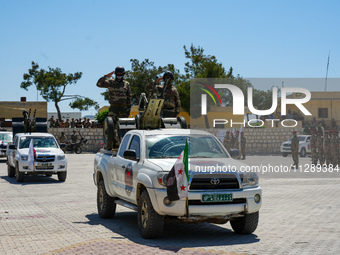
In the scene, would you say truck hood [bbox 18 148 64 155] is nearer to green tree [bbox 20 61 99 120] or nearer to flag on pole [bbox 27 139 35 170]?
flag on pole [bbox 27 139 35 170]

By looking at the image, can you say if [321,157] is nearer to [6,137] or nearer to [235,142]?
[235,142]

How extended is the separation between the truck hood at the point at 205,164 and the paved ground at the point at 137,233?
3.64 feet

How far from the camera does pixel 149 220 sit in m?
8.74

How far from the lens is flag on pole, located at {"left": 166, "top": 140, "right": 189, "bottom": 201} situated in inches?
331

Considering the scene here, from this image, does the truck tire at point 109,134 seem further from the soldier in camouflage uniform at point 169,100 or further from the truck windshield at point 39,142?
the truck windshield at point 39,142

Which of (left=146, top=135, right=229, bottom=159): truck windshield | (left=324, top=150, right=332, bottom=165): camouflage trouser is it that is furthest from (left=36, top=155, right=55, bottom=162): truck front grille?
(left=324, top=150, right=332, bottom=165): camouflage trouser

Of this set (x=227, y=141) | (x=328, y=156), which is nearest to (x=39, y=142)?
(x=328, y=156)

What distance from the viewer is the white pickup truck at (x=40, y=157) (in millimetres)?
20172

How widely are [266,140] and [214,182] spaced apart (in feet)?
138

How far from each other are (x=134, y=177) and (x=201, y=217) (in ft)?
5.01

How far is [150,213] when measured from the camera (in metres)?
8.73

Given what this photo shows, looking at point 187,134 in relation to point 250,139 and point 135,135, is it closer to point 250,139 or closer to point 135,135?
point 135,135

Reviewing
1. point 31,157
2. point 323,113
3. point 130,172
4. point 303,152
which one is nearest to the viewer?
point 130,172

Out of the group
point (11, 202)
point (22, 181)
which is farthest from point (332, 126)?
point (11, 202)
